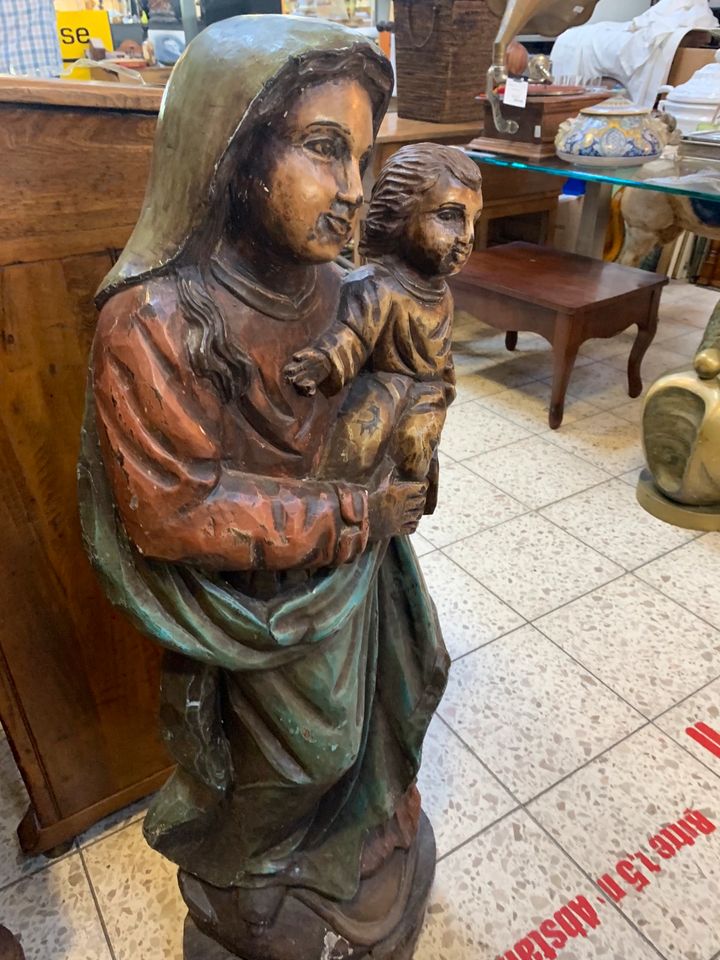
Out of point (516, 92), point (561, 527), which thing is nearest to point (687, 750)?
point (561, 527)

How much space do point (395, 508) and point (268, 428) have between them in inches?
6.0

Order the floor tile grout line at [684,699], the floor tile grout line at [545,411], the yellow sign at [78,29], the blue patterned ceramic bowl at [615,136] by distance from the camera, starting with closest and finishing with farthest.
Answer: the floor tile grout line at [684,699] < the blue patterned ceramic bowl at [615,136] < the floor tile grout line at [545,411] < the yellow sign at [78,29]

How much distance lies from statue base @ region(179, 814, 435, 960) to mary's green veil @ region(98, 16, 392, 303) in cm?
74

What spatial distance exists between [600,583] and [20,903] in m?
1.36

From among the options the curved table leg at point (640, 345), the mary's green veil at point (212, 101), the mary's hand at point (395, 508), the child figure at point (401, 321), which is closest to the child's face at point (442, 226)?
the child figure at point (401, 321)

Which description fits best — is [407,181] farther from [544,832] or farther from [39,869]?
[39,869]

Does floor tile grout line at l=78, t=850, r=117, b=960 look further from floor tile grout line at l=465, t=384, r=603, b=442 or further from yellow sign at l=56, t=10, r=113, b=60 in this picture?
yellow sign at l=56, t=10, r=113, b=60

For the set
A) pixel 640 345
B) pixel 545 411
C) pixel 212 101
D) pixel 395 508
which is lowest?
pixel 545 411

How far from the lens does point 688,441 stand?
6.58 ft

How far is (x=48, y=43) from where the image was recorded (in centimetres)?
194

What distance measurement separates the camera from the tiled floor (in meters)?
1.12

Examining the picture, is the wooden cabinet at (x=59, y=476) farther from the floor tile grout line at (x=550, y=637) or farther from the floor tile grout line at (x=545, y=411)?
the floor tile grout line at (x=545, y=411)

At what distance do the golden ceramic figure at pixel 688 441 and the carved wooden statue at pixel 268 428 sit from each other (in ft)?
4.54

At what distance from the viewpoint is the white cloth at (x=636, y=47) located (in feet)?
12.3
